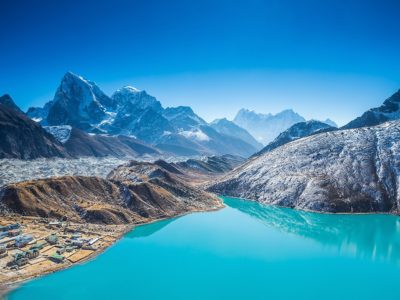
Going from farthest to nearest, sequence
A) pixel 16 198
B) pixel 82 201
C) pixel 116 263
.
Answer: pixel 82 201
pixel 16 198
pixel 116 263

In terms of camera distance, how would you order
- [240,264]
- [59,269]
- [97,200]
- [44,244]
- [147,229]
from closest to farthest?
[59,269] → [240,264] → [44,244] → [147,229] → [97,200]

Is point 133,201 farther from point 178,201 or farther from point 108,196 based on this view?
point 178,201

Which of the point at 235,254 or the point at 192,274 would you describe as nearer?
the point at 192,274

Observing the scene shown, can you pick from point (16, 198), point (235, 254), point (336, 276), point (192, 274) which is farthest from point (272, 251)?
point (16, 198)

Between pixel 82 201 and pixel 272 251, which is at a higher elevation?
pixel 82 201

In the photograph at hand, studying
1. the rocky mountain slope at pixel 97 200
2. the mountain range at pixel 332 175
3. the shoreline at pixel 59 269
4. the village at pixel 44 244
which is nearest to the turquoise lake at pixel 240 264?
the shoreline at pixel 59 269

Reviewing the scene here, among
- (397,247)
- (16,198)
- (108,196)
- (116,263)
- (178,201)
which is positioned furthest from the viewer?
(178,201)

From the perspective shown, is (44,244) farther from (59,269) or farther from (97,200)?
(97,200)

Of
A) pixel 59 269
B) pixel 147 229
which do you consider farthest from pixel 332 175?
pixel 59 269
